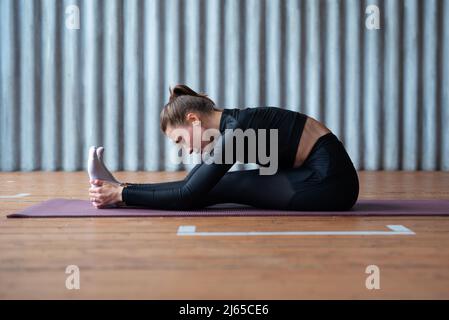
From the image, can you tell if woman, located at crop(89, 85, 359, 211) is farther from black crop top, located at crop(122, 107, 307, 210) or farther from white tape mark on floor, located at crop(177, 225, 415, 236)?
white tape mark on floor, located at crop(177, 225, 415, 236)

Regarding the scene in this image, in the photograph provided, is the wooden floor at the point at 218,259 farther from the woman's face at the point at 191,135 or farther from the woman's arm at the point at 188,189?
the woman's face at the point at 191,135

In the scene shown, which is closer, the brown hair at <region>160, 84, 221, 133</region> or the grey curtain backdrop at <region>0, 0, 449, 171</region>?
the brown hair at <region>160, 84, 221, 133</region>

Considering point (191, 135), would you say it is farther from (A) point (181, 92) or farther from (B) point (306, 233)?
(B) point (306, 233)

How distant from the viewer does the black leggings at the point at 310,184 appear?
223 cm

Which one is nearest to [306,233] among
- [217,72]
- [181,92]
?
[181,92]

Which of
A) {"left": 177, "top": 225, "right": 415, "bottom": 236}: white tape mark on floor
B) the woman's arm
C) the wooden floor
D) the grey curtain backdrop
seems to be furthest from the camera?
the grey curtain backdrop

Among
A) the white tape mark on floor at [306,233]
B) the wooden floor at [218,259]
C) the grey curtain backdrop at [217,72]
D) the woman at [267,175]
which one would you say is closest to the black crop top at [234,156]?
the woman at [267,175]

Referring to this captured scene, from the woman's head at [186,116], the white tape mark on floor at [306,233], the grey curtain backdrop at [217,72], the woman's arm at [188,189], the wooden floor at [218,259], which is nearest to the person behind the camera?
the wooden floor at [218,259]

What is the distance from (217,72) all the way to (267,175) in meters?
2.96

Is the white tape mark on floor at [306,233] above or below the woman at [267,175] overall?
below

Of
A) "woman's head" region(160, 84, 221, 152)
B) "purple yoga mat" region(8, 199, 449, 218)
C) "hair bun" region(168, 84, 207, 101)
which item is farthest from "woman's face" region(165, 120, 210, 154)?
"purple yoga mat" region(8, 199, 449, 218)

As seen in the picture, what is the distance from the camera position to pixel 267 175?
226cm

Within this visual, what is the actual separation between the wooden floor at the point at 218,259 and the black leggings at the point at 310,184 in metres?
0.14

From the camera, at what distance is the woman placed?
220cm
